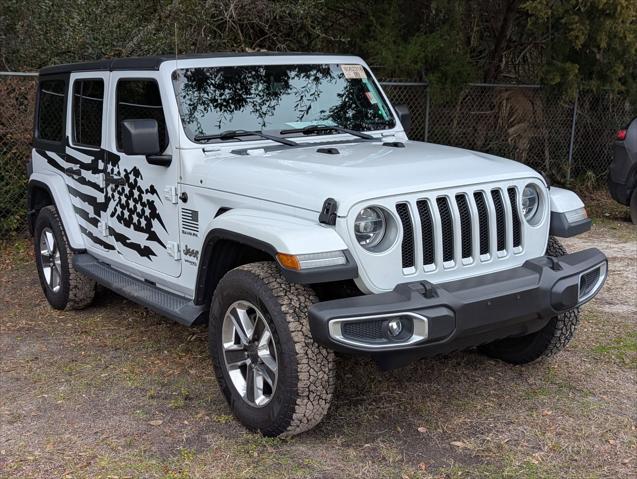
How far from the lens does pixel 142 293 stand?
15.7ft

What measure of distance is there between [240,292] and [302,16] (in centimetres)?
656

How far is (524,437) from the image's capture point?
3.85m

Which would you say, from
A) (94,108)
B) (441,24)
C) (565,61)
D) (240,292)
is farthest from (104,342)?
(565,61)

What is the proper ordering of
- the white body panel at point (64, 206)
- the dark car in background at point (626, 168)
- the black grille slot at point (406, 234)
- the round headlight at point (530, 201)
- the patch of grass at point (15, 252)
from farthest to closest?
1. the dark car in background at point (626, 168)
2. the patch of grass at point (15, 252)
3. the white body panel at point (64, 206)
4. the round headlight at point (530, 201)
5. the black grille slot at point (406, 234)

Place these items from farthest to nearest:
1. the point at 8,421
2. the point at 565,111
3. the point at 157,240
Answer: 1. the point at 565,111
2. the point at 157,240
3. the point at 8,421

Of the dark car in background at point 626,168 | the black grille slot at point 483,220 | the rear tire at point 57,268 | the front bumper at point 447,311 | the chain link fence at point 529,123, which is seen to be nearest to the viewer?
the front bumper at point 447,311

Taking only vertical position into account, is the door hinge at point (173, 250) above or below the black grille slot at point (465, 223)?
below

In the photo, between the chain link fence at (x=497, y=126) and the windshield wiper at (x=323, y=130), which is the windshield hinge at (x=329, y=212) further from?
the chain link fence at (x=497, y=126)

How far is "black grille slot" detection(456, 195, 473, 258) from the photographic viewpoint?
3709 millimetres

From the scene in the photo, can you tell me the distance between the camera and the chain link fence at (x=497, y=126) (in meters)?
8.38

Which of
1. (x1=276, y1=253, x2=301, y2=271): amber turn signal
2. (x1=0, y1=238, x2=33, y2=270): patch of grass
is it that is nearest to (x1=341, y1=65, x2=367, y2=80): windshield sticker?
(x1=276, y1=253, x2=301, y2=271): amber turn signal

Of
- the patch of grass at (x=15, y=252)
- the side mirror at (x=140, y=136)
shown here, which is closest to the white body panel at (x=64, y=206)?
the side mirror at (x=140, y=136)

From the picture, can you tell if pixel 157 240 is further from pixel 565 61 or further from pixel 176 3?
pixel 565 61

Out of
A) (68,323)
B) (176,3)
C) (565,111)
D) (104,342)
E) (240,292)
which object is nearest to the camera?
(240,292)
